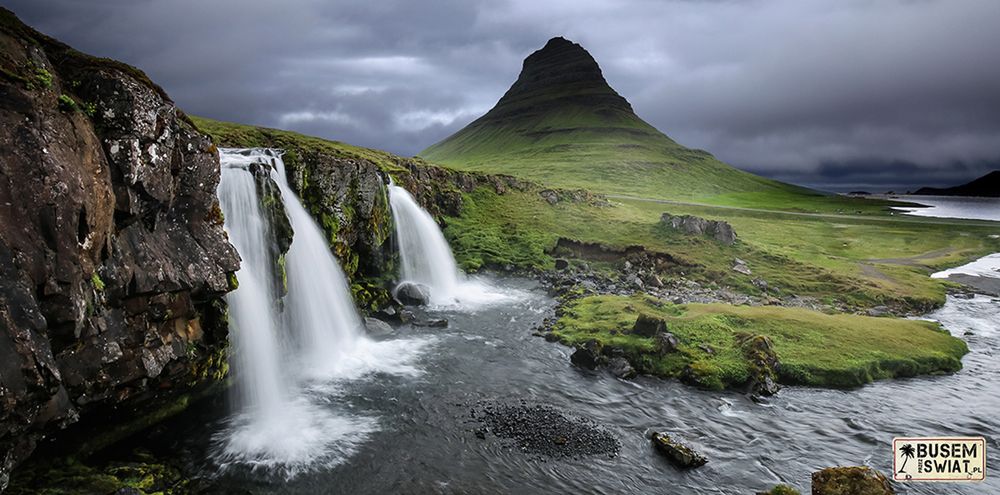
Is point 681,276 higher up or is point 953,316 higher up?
point 681,276

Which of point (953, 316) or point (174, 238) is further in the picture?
point (953, 316)

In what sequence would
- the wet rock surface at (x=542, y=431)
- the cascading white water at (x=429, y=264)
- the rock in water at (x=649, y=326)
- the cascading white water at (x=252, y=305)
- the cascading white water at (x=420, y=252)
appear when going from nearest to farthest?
the wet rock surface at (x=542, y=431) < the cascading white water at (x=252, y=305) < the rock in water at (x=649, y=326) < the cascading white water at (x=429, y=264) < the cascading white water at (x=420, y=252)

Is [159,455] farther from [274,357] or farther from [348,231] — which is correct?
[348,231]

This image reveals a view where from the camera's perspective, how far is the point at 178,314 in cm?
1800

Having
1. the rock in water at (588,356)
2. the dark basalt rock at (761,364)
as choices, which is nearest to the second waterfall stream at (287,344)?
the rock in water at (588,356)

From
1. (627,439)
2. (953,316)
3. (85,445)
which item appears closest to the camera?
(85,445)

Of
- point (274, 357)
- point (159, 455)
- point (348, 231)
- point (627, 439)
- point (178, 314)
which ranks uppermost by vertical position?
point (348, 231)

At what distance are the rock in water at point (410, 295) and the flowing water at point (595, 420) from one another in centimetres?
859

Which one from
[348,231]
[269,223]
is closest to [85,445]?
[269,223]

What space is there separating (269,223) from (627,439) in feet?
69.7

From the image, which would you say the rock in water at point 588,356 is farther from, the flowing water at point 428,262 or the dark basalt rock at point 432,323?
the flowing water at point 428,262

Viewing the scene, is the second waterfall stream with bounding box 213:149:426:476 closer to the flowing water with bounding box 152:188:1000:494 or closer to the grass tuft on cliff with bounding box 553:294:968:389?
the flowing water with bounding box 152:188:1000:494

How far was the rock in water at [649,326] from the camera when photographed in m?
29.0

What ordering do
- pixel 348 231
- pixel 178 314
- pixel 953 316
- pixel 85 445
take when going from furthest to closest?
pixel 953 316, pixel 348 231, pixel 178 314, pixel 85 445
